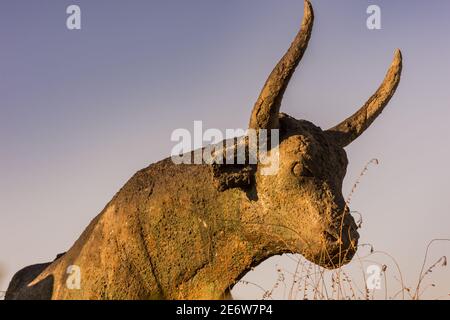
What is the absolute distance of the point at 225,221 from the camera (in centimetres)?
975

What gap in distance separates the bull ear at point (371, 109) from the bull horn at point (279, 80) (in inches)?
41.6

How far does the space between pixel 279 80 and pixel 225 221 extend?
144 centimetres

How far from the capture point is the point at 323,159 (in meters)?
9.77

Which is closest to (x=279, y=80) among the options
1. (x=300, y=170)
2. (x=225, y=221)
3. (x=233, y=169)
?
(x=300, y=170)

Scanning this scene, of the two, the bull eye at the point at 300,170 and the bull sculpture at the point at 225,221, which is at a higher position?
the bull eye at the point at 300,170

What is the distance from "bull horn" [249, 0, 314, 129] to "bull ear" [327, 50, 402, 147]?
Result: 106 cm

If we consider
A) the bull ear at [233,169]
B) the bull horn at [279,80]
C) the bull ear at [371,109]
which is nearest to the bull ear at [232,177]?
the bull ear at [233,169]

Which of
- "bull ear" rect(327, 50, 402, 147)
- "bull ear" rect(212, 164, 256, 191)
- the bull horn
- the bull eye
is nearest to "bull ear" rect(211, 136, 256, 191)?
"bull ear" rect(212, 164, 256, 191)

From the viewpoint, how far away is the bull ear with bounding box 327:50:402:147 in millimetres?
10453

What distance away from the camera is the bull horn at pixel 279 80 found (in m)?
9.20

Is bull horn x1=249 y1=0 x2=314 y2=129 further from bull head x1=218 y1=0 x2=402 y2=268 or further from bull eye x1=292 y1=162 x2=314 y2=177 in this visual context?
bull eye x1=292 y1=162 x2=314 y2=177

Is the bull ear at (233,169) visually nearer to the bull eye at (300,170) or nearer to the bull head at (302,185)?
the bull head at (302,185)
